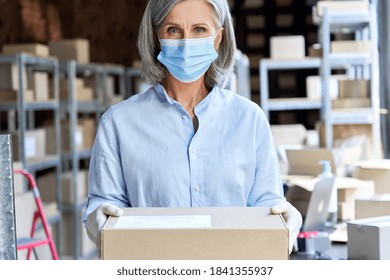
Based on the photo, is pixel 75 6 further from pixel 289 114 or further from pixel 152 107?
pixel 152 107

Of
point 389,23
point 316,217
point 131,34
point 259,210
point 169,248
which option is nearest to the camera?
point 169,248

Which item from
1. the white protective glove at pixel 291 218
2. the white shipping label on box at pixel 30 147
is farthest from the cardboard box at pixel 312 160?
the white protective glove at pixel 291 218

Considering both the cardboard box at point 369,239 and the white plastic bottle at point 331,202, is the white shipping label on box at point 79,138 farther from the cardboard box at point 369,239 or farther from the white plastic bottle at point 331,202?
the cardboard box at point 369,239

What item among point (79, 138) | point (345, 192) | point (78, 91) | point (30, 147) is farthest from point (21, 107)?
point (345, 192)

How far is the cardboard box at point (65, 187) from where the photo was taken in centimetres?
583

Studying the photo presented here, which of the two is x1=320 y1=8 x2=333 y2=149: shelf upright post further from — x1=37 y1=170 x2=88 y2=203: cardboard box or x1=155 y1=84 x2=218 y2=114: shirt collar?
x1=155 y1=84 x2=218 y2=114: shirt collar

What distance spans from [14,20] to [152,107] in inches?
215

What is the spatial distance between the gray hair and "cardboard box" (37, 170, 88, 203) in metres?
4.10

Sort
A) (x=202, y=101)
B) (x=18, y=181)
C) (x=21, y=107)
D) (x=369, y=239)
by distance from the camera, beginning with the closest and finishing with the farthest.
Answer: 1. (x=202, y=101)
2. (x=369, y=239)
3. (x=18, y=181)
4. (x=21, y=107)

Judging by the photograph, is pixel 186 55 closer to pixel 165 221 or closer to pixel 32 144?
pixel 165 221

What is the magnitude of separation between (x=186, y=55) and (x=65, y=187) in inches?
177

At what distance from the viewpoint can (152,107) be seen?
1803mm

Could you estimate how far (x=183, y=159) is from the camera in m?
1.74
